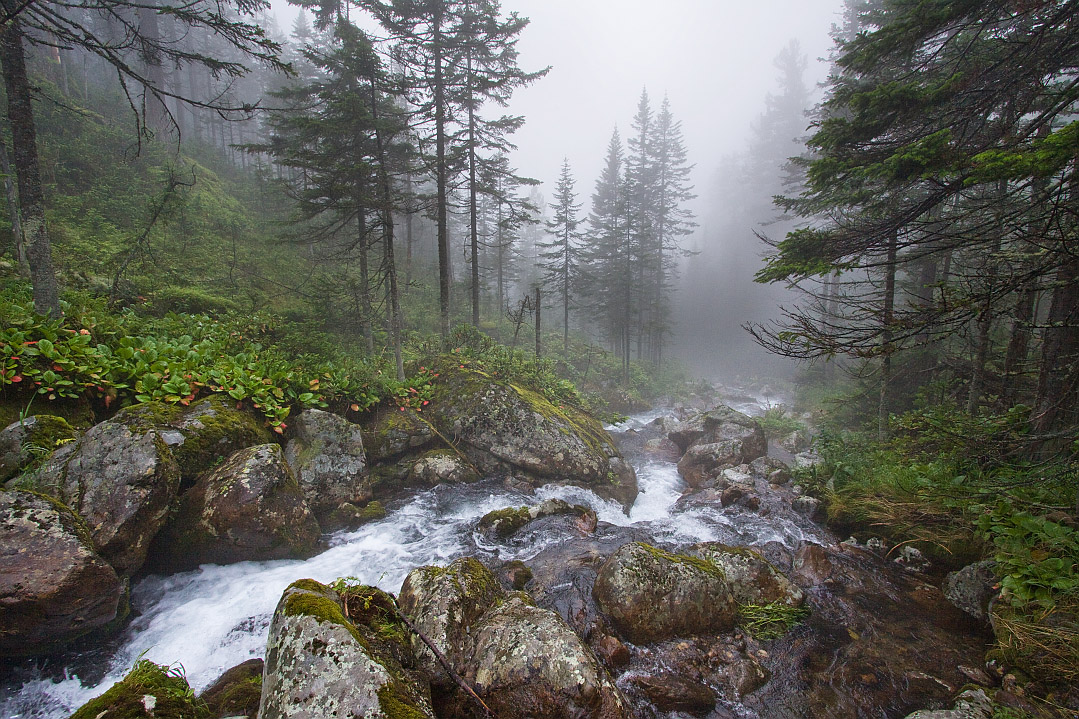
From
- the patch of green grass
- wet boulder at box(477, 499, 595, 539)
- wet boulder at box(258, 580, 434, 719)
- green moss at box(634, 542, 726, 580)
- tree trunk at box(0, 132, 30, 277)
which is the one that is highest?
tree trunk at box(0, 132, 30, 277)

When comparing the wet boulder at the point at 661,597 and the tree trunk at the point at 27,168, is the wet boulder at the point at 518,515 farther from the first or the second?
the tree trunk at the point at 27,168

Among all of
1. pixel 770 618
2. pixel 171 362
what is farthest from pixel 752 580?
pixel 171 362

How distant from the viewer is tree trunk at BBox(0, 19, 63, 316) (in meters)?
6.56

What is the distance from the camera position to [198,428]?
638 centimetres

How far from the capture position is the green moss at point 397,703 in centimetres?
258

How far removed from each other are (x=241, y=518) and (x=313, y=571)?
133 centimetres

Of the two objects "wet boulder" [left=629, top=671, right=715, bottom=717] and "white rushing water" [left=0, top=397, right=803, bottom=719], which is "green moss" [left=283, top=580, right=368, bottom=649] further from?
"wet boulder" [left=629, top=671, right=715, bottom=717]

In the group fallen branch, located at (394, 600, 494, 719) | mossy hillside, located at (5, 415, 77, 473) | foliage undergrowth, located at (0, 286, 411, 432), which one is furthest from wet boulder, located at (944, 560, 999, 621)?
mossy hillside, located at (5, 415, 77, 473)

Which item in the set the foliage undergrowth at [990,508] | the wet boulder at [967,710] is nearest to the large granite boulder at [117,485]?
the wet boulder at [967,710]

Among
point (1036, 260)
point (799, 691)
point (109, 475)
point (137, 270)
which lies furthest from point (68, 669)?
point (137, 270)

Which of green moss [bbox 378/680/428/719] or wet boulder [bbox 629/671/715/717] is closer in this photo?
green moss [bbox 378/680/428/719]

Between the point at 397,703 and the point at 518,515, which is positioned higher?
the point at 397,703

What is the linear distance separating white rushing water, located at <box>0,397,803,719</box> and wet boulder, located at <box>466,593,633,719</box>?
2.73 m

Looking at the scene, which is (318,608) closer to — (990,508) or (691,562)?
(691,562)
